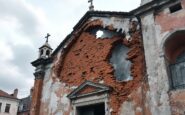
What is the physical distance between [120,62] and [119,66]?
0.62ft

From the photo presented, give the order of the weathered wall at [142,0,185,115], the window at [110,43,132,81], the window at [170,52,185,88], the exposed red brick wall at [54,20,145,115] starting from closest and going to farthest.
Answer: the weathered wall at [142,0,185,115]
the window at [170,52,185,88]
the exposed red brick wall at [54,20,145,115]
the window at [110,43,132,81]

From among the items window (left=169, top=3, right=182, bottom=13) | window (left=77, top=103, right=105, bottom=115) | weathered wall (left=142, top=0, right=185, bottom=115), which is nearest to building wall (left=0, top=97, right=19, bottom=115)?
window (left=77, top=103, right=105, bottom=115)

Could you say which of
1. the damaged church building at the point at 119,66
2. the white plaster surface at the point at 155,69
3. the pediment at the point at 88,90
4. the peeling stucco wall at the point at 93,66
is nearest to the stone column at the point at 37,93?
the damaged church building at the point at 119,66

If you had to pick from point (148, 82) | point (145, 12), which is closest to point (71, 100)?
point (148, 82)

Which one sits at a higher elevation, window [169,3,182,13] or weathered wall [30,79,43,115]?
window [169,3,182,13]

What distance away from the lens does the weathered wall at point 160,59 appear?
7938 mm

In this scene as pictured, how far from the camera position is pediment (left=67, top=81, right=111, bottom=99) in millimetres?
10398

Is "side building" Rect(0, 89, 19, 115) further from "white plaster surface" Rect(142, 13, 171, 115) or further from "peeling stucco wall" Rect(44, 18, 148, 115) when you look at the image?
"white plaster surface" Rect(142, 13, 171, 115)

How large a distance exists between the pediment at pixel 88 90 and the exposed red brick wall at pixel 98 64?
257mm

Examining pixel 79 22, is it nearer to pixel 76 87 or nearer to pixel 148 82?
pixel 76 87

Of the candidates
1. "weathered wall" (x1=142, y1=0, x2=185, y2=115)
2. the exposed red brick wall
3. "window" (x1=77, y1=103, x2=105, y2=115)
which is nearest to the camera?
"weathered wall" (x1=142, y1=0, x2=185, y2=115)

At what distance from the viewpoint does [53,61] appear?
44.6 feet

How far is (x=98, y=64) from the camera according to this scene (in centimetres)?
1129

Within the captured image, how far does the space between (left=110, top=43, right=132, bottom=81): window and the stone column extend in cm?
468
